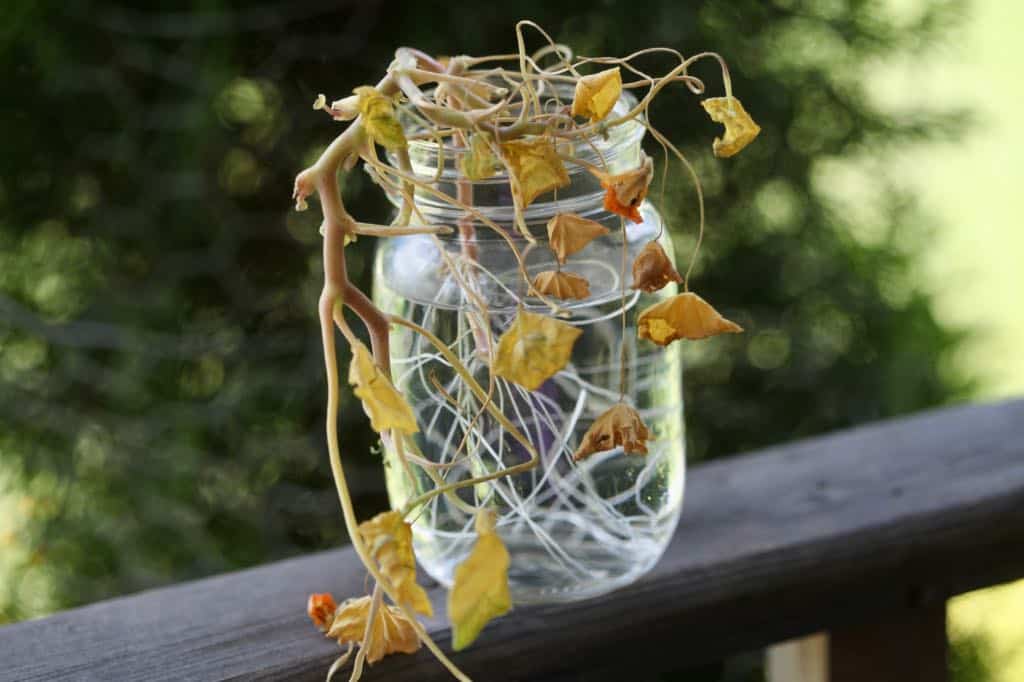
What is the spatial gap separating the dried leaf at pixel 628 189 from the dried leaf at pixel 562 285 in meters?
0.03

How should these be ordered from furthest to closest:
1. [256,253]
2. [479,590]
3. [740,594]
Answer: [256,253] → [740,594] → [479,590]

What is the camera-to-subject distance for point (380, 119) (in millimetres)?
368

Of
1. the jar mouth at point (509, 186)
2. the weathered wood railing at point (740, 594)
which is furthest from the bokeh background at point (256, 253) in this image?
the jar mouth at point (509, 186)

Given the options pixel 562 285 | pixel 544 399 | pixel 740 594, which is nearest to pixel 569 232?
pixel 562 285

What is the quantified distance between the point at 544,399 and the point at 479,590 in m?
0.19

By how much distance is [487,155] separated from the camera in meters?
0.40

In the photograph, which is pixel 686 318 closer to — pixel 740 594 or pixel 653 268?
pixel 653 268

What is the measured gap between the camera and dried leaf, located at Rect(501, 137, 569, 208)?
16.0 inches

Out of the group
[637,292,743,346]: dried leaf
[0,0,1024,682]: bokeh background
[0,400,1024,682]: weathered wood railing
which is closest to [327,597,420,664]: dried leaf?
[0,400,1024,682]: weathered wood railing

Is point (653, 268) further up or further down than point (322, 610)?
further up

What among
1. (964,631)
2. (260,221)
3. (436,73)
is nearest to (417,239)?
(436,73)

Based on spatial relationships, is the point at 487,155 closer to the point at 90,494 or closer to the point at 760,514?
the point at 760,514

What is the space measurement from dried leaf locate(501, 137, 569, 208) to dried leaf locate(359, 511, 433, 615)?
12cm

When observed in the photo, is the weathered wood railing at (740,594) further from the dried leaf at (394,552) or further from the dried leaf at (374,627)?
the dried leaf at (394,552)
